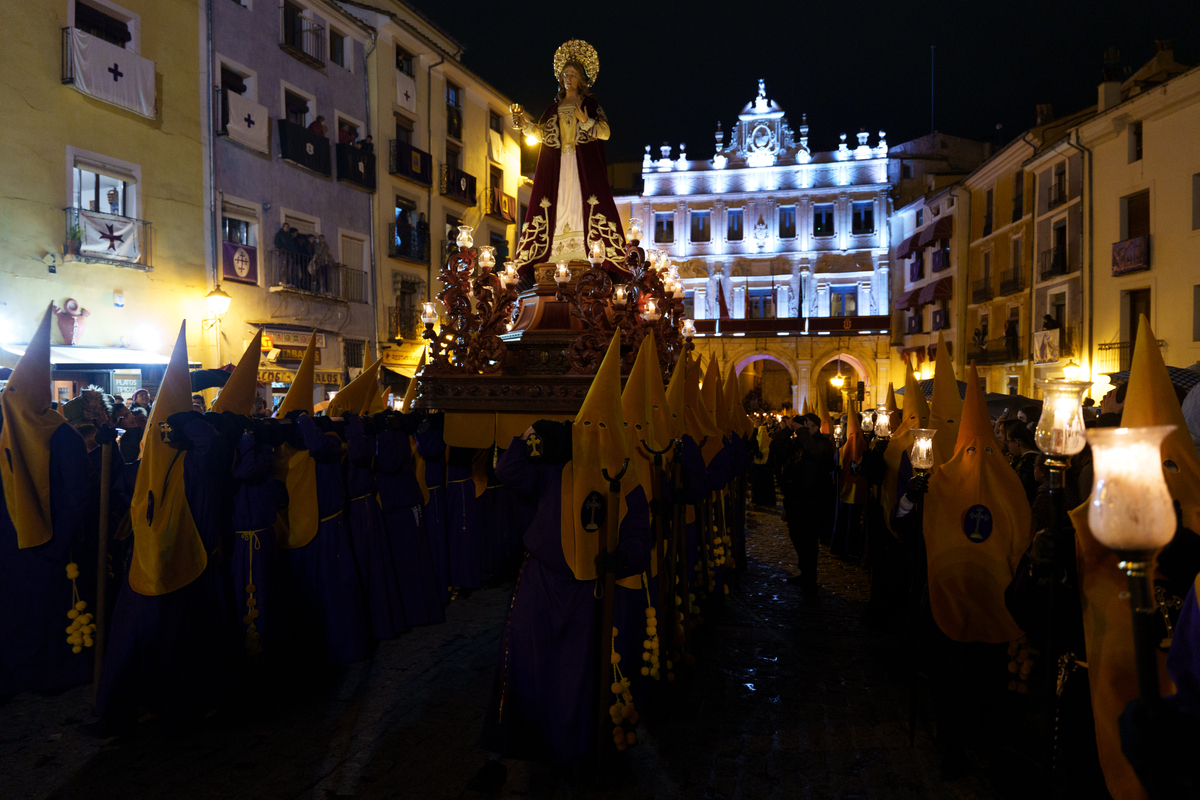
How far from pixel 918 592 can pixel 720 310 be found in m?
31.7

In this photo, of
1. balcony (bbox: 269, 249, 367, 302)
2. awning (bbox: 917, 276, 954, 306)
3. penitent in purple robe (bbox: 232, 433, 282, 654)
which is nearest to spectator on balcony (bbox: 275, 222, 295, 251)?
balcony (bbox: 269, 249, 367, 302)

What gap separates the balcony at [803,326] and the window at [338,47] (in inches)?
851

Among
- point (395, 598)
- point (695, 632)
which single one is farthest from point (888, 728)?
point (395, 598)

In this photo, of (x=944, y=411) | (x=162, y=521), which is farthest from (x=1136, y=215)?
(x=162, y=521)

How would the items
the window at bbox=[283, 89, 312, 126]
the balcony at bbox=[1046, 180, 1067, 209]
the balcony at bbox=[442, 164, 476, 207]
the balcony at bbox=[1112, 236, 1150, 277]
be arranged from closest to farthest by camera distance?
1. the window at bbox=[283, 89, 312, 126]
2. the balcony at bbox=[1112, 236, 1150, 277]
3. the balcony at bbox=[1046, 180, 1067, 209]
4. the balcony at bbox=[442, 164, 476, 207]

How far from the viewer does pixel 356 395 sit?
703cm

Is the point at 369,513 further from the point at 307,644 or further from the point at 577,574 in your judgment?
the point at 577,574

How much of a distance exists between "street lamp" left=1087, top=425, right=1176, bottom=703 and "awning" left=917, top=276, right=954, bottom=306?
32.5m

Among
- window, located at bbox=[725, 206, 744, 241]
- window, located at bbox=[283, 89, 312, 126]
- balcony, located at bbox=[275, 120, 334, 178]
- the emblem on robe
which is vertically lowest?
the emblem on robe

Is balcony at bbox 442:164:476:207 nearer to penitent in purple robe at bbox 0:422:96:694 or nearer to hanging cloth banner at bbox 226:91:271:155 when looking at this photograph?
hanging cloth banner at bbox 226:91:271:155

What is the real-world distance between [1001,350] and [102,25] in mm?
27924

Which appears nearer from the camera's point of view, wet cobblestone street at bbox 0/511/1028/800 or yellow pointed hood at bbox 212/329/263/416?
wet cobblestone street at bbox 0/511/1028/800

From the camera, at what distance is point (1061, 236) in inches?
925

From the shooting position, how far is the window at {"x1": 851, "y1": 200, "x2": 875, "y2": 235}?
37281mm
